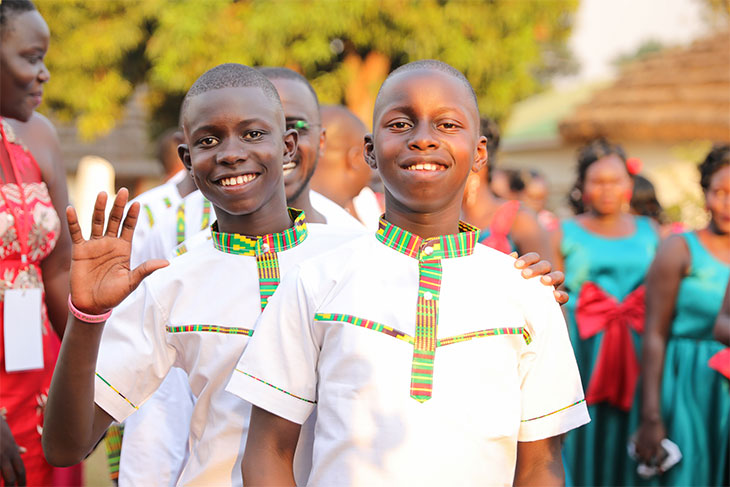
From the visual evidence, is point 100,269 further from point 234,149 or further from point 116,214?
point 234,149

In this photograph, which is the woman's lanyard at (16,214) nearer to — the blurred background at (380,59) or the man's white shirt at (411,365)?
the man's white shirt at (411,365)

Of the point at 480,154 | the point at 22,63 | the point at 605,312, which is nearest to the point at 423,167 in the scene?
the point at 480,154

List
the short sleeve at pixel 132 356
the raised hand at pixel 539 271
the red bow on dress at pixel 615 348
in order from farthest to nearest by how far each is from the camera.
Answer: the red bow on dress at pixel 615 348 → the short sleeve at pixel 132 356 → the raised hand at pixel 539 271

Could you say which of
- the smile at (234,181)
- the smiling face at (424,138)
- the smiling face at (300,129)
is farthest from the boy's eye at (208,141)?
the smiling face at (300,129)

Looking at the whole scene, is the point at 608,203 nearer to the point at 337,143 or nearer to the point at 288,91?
the point at 337,143

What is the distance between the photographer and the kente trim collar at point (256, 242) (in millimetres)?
2404

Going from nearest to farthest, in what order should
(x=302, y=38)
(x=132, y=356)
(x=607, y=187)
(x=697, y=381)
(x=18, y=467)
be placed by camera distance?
(x=132, y=356) < (x=18, y=467) < (x=697, y=381) < (x=607, y=187) < (x=302, y=38)

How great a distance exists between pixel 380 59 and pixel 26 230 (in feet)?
37.6

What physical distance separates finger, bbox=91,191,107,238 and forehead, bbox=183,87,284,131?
50 cm

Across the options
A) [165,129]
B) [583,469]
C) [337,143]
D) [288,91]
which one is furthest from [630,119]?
[288,91]

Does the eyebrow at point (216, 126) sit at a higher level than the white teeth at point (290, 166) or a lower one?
lower

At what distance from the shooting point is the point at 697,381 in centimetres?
476

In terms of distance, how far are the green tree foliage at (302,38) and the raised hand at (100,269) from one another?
450 inches

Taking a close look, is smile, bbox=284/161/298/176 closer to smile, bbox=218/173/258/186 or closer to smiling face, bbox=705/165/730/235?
smile, bbox=218/173/258/186
